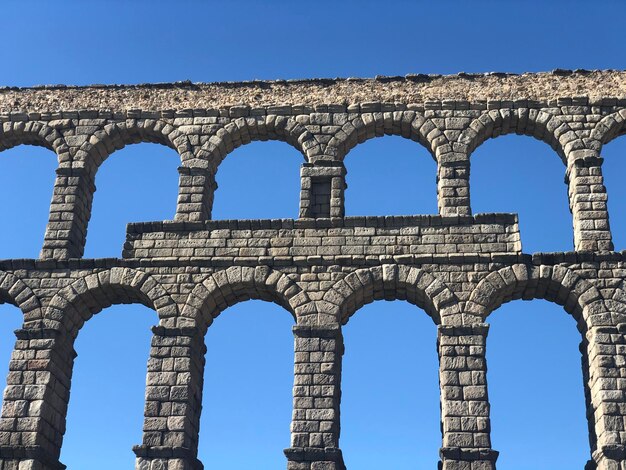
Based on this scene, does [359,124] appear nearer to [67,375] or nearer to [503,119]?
[503,119]

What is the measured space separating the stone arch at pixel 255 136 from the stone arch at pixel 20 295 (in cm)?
398

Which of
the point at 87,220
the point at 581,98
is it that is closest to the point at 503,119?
the point at 581,98

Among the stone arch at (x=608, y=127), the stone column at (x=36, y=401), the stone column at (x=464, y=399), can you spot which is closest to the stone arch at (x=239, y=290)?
the stone column at (x=36, y=401)

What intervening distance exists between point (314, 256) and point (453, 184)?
3.01 metres

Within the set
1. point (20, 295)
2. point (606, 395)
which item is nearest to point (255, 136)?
point (20, 295)

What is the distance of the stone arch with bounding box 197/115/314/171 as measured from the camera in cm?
1822

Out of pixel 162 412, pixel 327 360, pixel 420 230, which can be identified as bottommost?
pixel 162 412

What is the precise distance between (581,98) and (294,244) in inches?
251

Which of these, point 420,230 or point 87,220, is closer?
point 420,230

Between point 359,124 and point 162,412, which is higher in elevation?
point 359,124

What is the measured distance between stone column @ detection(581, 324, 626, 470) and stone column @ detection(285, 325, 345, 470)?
414cm

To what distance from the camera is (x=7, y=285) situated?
55.6 ft

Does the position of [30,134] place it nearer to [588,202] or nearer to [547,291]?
[547,291]

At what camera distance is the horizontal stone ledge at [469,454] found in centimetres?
1455
